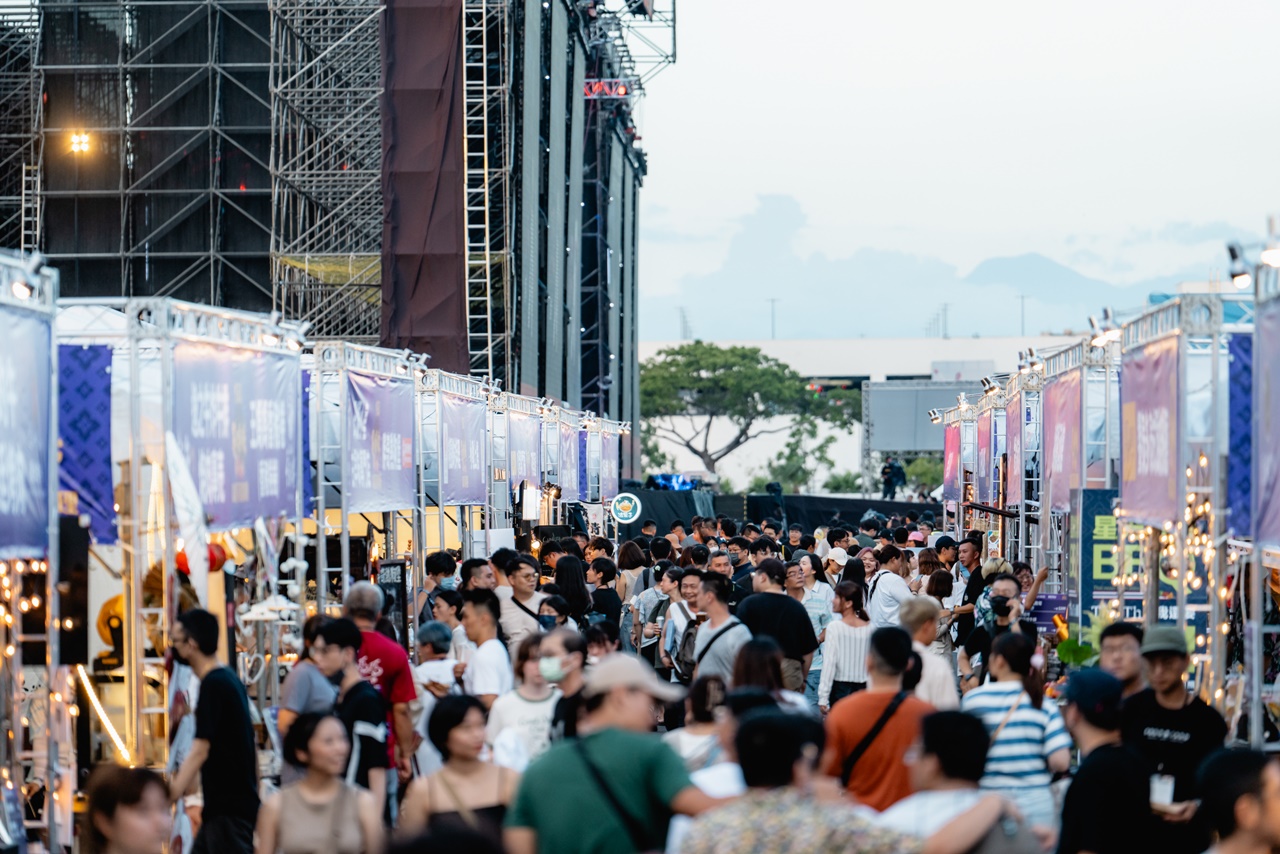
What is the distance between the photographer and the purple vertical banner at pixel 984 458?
20.1 metres

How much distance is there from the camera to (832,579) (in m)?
15.8

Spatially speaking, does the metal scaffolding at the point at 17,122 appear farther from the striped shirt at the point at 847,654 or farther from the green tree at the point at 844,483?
the green tree at the point at 844,483

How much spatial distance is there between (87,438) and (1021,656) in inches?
202

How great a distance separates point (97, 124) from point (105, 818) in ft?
96.2

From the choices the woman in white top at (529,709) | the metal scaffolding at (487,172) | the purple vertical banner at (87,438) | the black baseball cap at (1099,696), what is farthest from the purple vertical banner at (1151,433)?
the metal scaffolding at (487,172)

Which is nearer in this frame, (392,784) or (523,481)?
(392,784)

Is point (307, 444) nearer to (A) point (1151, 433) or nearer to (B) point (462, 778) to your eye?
(A) point (1151, 433)

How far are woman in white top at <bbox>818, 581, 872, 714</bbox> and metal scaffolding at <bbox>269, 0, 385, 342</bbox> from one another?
73.4 feet

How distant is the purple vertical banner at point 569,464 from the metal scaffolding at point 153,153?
8554 millimetres

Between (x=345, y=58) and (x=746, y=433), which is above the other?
(x=345, y=58)

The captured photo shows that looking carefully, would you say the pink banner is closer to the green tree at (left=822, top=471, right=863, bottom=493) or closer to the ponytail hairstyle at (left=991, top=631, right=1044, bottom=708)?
the ponytail hairstyle at (left=991, top=631, right=1044, bottom=708)

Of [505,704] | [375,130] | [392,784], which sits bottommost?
[392,784]

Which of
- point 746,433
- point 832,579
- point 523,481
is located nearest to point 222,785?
point 832,579

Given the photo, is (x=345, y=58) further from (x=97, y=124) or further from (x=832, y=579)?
(x=832, y=579)
